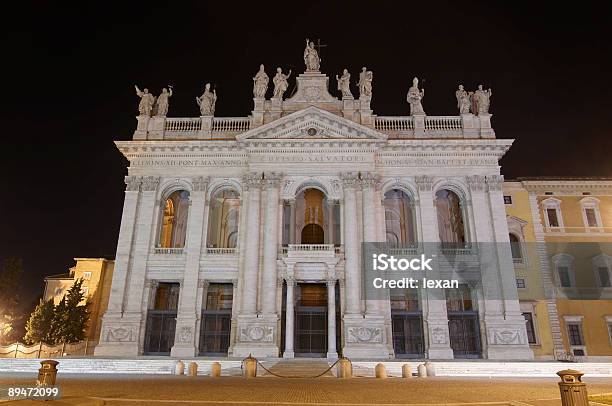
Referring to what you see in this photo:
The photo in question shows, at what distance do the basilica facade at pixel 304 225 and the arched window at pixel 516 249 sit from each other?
4.33 m

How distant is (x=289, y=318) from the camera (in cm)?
3139

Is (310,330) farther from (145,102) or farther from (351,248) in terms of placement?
(145,102)

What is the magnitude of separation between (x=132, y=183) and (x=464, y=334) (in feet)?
89.3

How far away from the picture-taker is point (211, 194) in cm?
3575

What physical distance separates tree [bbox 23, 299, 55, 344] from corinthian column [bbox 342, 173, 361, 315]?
78.4ft

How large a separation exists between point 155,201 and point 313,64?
1701 centimetres

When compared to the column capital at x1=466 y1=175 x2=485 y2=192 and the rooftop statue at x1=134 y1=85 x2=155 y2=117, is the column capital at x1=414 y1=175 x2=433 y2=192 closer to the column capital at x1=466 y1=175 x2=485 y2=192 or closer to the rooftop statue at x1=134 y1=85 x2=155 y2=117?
the column capital at x1=466 y1=175 x2=485 y2=192

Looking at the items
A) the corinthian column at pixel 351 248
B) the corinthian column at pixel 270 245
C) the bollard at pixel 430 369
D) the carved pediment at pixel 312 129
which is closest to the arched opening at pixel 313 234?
the corinthian column at pixel 351 248

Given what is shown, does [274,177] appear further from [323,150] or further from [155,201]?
[155,201]

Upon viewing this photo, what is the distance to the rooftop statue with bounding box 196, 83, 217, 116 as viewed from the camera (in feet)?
122

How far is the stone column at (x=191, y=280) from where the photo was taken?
31.3m

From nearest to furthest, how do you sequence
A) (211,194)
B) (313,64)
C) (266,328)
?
(266,328) → (211,194) → (313,64)

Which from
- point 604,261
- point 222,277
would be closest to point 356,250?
point 222,277

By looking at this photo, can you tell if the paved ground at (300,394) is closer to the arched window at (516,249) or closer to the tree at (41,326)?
the arched window at (516,249)
